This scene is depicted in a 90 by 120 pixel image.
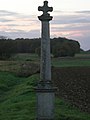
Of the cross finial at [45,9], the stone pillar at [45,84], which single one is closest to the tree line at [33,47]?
the cross finial at [45,9]

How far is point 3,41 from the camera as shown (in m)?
87.0

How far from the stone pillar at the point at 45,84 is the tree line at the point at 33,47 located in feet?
227

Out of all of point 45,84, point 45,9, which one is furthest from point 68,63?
point 45,84

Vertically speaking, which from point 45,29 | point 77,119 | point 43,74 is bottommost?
point 77,119

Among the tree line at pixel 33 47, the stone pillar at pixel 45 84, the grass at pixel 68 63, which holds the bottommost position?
the stone pillar at pixel 45 84

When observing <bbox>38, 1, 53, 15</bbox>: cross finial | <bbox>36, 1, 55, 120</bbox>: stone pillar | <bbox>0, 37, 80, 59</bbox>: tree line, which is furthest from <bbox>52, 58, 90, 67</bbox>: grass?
<bbox>36, 1, 55, 120</bbox>: stone pillar

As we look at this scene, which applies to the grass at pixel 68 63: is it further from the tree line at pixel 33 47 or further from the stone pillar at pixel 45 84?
the stone pillar at pixel 45 84

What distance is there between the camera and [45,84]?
12977 millimetres

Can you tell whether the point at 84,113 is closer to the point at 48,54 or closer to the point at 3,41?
the point at 48,54

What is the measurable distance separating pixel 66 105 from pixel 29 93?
618 cm

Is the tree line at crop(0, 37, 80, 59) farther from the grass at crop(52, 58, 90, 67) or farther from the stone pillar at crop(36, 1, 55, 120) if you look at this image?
the stone pillar at crop(36, 1, 55, 120)

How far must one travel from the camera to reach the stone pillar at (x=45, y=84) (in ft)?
42.1

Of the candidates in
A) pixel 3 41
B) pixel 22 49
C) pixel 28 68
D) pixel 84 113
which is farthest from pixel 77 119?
pixel 22 49

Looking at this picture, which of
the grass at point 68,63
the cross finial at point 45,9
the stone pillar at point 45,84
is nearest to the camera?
the stone pillar at point 45,84
